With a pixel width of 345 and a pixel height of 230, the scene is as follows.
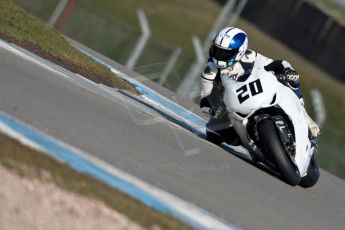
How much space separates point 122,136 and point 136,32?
10.6 m

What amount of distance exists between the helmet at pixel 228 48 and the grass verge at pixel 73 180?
13.0 ft

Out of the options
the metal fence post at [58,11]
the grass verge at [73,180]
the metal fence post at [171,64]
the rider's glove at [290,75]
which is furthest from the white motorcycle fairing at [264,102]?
the metal fence post at [58,11]

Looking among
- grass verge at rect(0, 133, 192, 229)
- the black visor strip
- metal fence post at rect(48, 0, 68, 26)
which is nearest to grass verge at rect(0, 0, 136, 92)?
the black visor strip

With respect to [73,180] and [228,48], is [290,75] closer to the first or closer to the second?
[228,48]

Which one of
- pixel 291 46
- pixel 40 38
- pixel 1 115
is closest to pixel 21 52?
pixel 40 38

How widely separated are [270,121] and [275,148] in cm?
29

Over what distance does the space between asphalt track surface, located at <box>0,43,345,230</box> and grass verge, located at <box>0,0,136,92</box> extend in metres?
1.66

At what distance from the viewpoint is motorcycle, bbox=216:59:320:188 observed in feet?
31.3

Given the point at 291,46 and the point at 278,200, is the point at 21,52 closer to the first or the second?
the point at 278,200

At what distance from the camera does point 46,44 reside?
12.5m

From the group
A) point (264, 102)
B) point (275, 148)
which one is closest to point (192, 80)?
point (264, 102)

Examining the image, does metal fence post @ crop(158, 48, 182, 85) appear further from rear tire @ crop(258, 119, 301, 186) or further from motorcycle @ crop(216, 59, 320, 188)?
rear tire @ crop(258, 119, 301, 186)

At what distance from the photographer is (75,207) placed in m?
5.66

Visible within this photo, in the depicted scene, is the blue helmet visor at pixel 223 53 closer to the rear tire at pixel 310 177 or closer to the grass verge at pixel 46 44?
the rear tire at pixel 310 177
